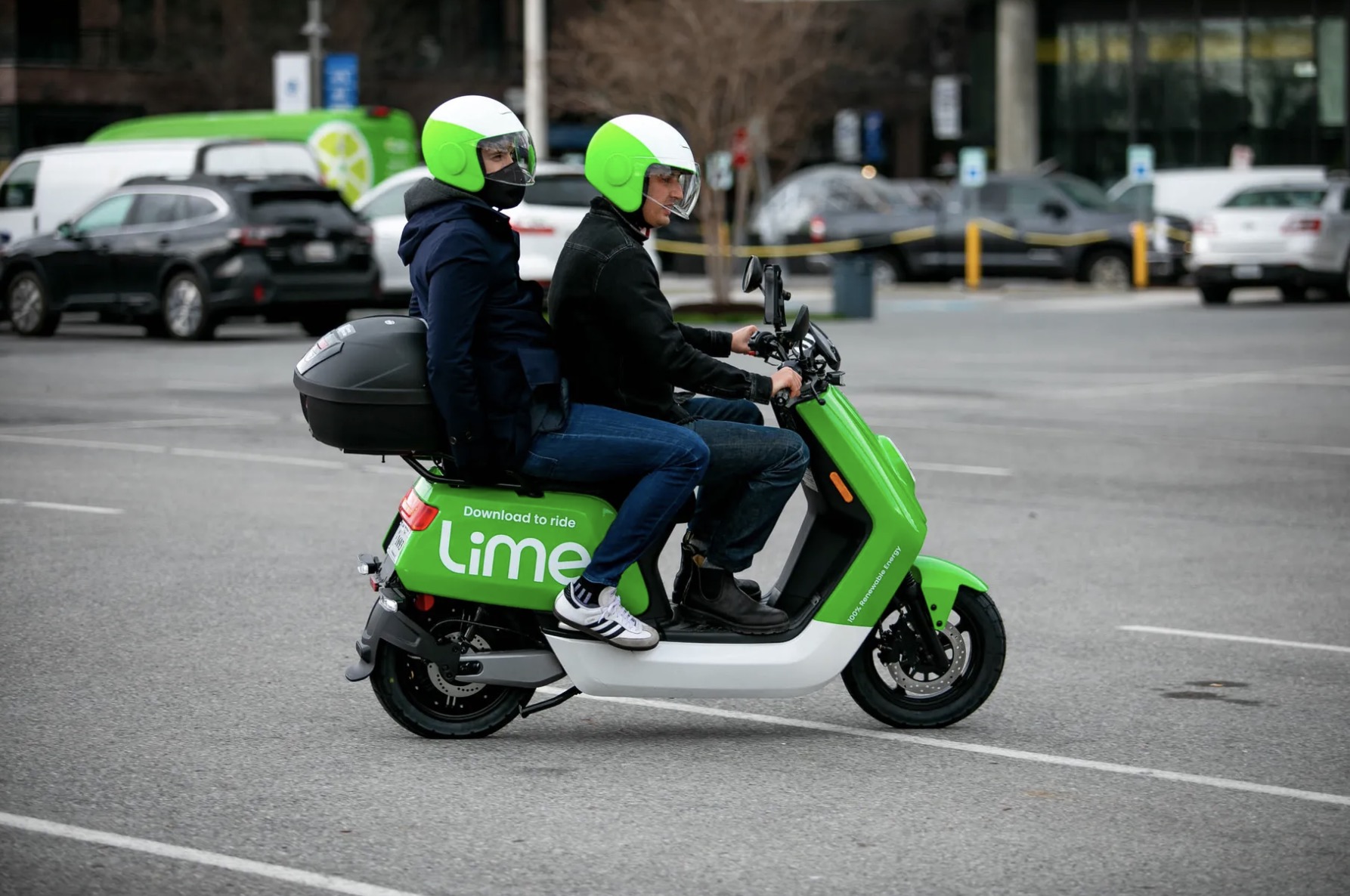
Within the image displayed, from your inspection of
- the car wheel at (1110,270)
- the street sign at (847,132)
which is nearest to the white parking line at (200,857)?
the car wheel at (1110,270)

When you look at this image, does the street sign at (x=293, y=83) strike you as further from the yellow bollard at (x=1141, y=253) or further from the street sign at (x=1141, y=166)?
the street sign at (x=1141, y=166)

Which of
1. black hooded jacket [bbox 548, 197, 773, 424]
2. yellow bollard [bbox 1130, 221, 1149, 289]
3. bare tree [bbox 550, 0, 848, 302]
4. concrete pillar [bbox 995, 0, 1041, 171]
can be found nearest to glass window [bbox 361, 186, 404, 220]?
bare tree [bbox 550, 0, 848, 302]

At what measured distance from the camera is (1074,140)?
57781 millimetres

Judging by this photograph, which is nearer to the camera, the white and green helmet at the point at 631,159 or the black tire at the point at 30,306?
the white and green helmet at the point at 631,159

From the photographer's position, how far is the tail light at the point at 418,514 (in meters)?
6.20

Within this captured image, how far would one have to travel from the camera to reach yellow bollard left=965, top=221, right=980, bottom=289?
3634 cm

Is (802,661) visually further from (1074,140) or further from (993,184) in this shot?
(1074,140)

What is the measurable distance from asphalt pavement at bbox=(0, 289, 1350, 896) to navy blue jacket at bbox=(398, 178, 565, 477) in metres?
0.94

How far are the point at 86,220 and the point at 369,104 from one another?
3007 cm

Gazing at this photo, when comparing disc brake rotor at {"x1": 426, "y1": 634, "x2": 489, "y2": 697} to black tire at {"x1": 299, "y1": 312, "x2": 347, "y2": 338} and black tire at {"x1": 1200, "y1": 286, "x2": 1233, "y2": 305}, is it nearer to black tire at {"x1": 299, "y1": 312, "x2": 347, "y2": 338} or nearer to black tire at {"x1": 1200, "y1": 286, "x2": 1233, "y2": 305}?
black tire at {"x1": 299, "y1": 312, "x2": 347, "y2": 338}

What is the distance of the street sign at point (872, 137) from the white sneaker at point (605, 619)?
2398 inches

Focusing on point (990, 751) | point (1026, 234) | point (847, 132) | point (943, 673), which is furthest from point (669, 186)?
point (847, 132)

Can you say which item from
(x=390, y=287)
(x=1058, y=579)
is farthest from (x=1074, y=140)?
(x=1058, y=579)

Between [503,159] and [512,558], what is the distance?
114 centimetres
